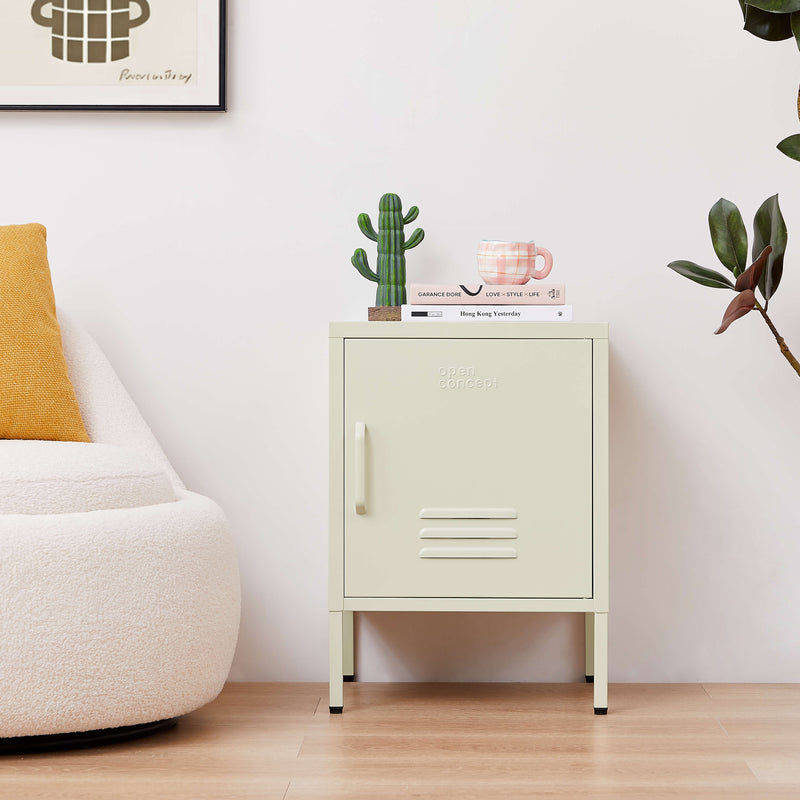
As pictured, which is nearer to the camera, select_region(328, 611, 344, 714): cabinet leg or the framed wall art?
select_region(328, 611, 344, 714): cabinet leg

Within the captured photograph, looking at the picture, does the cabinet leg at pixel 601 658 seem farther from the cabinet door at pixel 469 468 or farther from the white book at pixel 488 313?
the white book at pixel 488 313

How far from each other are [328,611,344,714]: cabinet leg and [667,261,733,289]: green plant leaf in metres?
0.86

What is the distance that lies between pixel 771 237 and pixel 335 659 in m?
1.07

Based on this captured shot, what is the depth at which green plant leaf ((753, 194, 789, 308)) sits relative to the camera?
1.65 metres

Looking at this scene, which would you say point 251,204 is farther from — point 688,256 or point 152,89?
point 688,256

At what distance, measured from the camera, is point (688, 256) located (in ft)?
6.28

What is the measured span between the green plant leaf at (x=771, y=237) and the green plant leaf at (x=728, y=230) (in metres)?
0.03

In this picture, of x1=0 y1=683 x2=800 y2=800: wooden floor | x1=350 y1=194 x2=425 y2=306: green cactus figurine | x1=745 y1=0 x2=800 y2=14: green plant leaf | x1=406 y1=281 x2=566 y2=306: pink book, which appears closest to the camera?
x1=0 y1=683 x2=800 y2=800: wooden floor

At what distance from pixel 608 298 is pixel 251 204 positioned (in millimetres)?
761

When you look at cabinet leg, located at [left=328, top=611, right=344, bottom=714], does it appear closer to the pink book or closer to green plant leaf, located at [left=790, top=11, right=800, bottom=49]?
the pink book

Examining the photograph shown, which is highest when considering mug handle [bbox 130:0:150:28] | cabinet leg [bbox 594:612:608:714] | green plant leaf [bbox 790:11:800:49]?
mug handle [bbox 130:0:150:28]

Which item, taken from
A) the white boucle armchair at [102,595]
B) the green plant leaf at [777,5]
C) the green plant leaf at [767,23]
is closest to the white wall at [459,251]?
the green plant leaf at [767,23]

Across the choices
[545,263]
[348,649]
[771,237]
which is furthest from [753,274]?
[348,649]

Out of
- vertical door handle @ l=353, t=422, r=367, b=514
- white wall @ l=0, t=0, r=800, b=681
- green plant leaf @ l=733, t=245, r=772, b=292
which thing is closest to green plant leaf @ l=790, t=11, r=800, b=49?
white wall @ l=0, t=0, r=800, b=681
